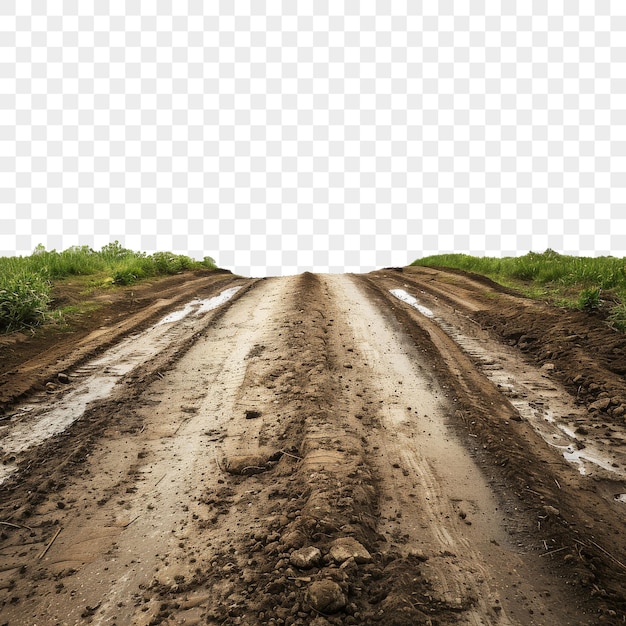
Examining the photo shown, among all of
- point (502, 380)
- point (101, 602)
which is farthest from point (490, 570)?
point (502, 380)

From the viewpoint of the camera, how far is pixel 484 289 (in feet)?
32.6

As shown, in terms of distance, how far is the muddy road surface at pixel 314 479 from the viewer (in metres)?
2.34

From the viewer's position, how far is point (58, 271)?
970 centimetres

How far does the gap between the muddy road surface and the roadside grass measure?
57 cm

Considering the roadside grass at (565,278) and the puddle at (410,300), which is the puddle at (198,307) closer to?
the puddle at (410,300)

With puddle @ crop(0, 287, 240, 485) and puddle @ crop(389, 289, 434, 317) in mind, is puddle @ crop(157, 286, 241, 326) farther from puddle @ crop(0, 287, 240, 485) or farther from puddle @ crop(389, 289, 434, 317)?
puddle @ crop(389, 289, 434, 317)

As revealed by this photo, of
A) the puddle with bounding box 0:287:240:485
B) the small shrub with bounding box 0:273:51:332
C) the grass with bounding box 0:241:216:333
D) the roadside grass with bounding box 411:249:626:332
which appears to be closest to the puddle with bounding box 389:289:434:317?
the roadside grass with bounding box 411:249:626:332

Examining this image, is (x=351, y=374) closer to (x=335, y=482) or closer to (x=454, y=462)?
(x=454, y=462)

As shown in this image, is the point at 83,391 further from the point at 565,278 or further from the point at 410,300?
the point at 565,278

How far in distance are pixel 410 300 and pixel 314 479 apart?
264 inches

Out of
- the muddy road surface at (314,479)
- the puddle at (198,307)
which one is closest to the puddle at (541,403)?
the muddy road surface at (314,479)

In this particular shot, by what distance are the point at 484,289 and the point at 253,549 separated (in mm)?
8652

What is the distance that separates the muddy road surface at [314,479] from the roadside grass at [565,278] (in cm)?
57

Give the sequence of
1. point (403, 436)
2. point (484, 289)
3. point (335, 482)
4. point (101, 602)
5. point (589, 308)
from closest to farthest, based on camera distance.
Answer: point (101, 602) → point (335, 482) → point (403, 436) → point (589, 308) → point (484, 289)
